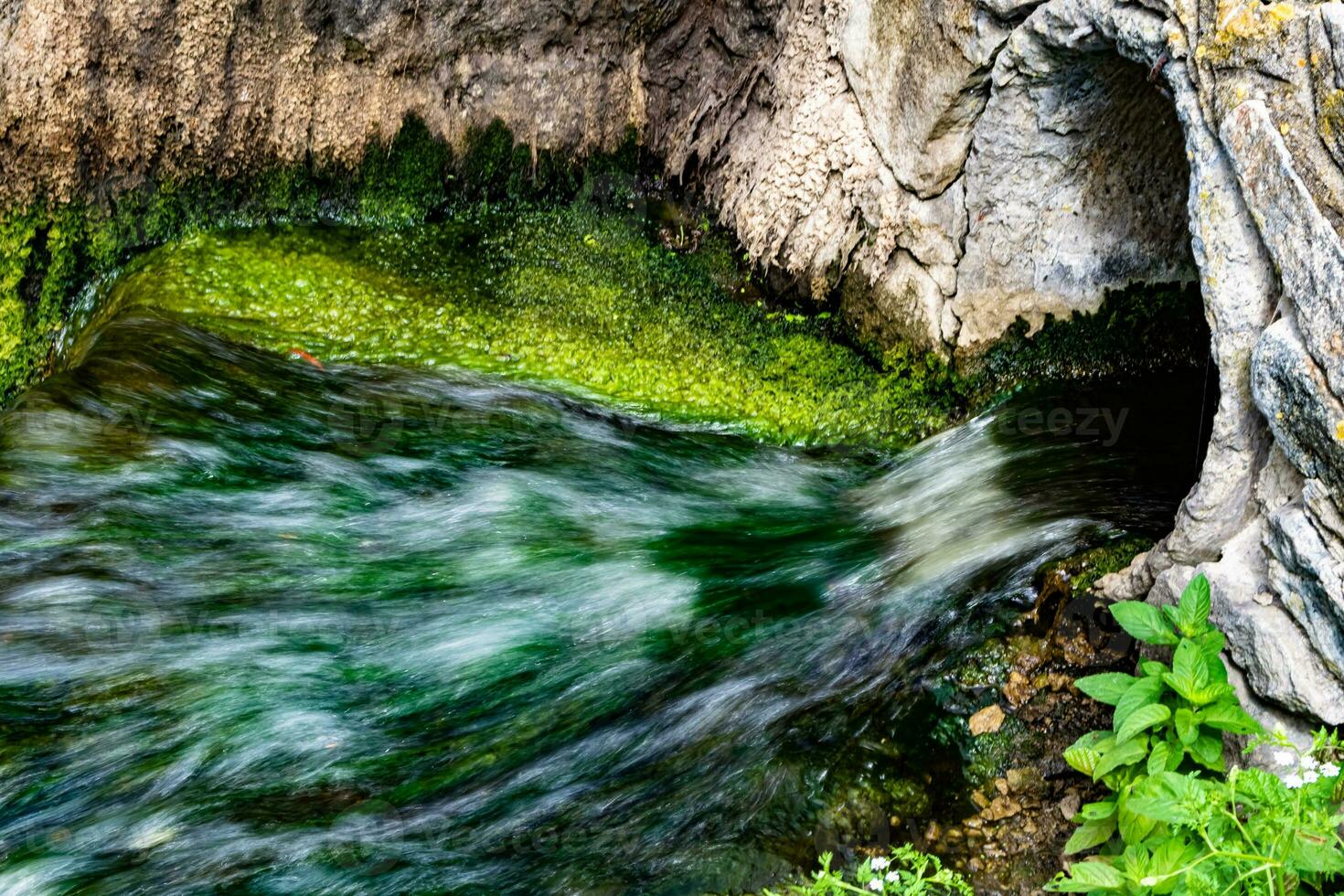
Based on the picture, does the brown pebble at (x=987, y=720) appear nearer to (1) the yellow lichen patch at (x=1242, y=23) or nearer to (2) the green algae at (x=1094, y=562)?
(2) the green algae at (x=1094, y=562)

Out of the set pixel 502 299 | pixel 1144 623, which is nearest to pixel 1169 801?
pixel 1144 623

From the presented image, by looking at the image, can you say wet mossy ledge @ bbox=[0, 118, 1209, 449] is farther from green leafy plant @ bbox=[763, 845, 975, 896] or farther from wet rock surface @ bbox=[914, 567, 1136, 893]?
green leafy plant @ bbox=[763, 845, 975, 896]

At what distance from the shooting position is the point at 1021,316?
17.4 feet

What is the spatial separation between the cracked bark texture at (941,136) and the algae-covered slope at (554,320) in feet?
1.11

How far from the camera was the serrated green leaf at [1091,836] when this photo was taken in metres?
3.18

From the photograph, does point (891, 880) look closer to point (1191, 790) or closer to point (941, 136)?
point (1191, 790)

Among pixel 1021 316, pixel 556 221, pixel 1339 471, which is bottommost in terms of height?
pixel 1339 471

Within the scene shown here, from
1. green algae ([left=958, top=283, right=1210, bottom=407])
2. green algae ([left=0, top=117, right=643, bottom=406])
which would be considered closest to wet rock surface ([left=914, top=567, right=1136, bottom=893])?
green algae ([left=958, top=283, right=1210, bottom=407])

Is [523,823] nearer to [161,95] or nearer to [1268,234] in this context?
[1268,234]

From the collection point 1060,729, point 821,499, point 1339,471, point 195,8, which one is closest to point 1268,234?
point 1339,471

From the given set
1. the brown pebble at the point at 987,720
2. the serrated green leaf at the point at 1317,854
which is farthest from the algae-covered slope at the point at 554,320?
the serrated green leaf at the point at 1317,854

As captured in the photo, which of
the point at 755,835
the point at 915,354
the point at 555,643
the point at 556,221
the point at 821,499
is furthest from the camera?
the point at 556,221

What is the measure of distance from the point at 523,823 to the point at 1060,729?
5.63 ft

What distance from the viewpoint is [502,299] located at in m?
6.05
